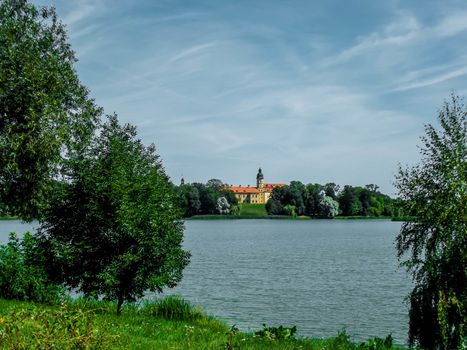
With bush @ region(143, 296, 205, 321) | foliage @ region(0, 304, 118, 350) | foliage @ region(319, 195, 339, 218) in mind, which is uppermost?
foliage @ region(319, 195, 339, 218)

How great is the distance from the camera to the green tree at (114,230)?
18.0 metres

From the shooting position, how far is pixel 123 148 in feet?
64.6

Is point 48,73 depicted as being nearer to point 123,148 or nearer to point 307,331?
point 123,148

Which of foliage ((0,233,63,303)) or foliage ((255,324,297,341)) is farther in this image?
foliage ((0,233,63,303))

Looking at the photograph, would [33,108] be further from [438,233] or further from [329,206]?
[329,206]

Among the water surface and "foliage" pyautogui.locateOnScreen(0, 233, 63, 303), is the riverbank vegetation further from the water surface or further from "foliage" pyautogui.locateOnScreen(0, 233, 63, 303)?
the water surface

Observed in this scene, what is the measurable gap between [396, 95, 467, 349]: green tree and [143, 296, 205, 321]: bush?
26.6ft

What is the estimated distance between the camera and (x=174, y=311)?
20.4 m

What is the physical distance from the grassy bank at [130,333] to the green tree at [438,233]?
162 inches

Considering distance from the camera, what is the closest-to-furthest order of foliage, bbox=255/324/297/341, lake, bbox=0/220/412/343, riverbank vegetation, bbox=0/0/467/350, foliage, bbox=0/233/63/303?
foliage, bbox=255/324/297/341
riverbank vegetation, bbox=0/0/467/350
foliage, bbox=0/233/63/303
lake, bbox=0/220/412/343

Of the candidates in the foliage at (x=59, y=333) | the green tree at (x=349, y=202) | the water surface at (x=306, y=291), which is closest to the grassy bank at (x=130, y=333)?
the foliage at (x=59, y=333)

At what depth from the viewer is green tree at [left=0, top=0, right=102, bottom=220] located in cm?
→ 2306

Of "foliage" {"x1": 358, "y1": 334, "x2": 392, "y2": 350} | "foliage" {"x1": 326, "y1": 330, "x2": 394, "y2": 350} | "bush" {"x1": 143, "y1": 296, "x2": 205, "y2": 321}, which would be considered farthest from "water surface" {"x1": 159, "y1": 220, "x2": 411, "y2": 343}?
"foliage" {"x1": 326, "y1": 330, "x2": 394, "y2": 350}

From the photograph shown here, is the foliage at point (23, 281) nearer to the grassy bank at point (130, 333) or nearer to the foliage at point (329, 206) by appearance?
the grassy bank at point (130, 333)
